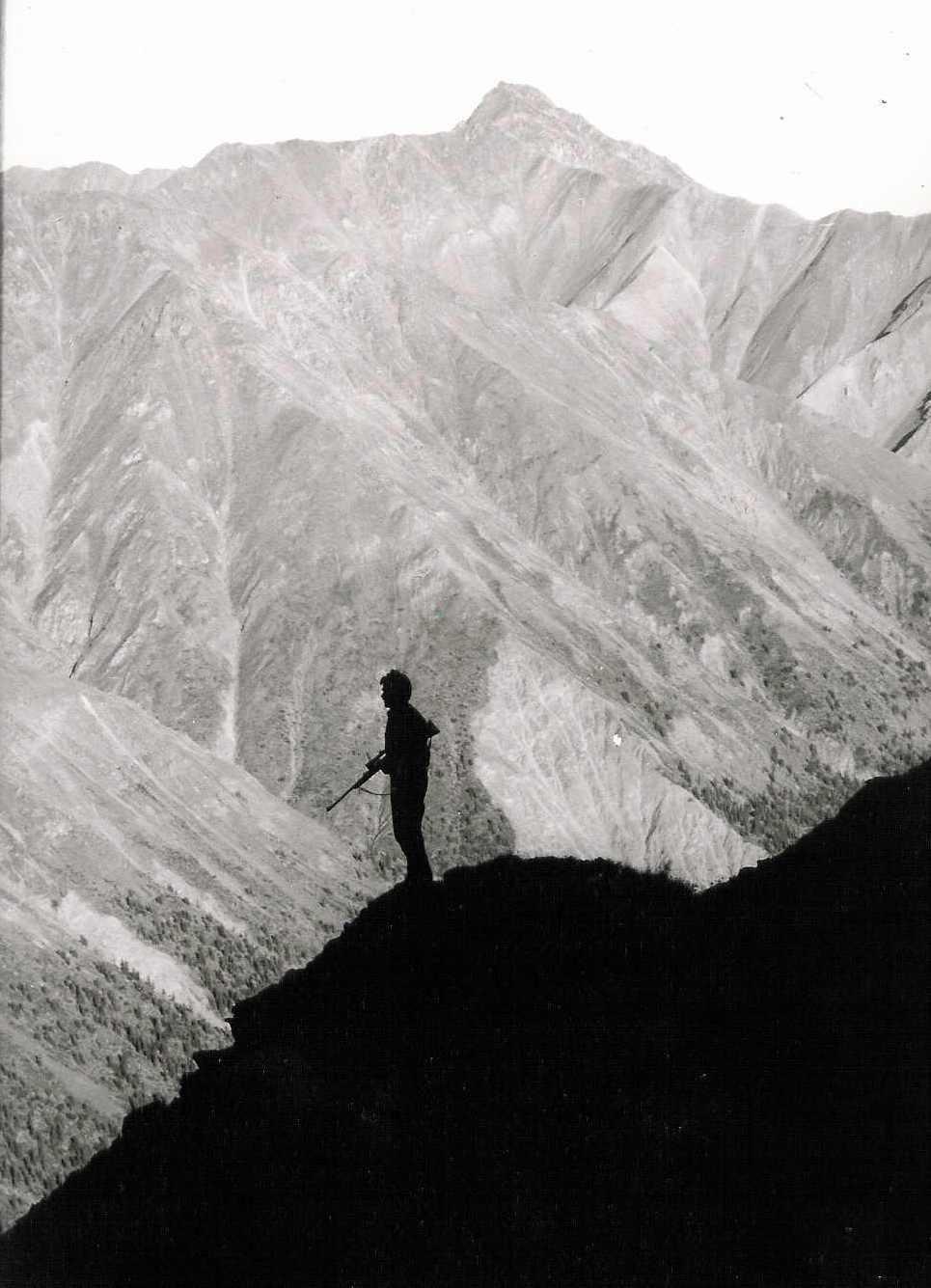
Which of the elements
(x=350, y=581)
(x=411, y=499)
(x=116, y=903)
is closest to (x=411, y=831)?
(x=116, y=903)

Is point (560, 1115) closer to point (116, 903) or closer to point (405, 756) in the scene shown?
point (405, 756)

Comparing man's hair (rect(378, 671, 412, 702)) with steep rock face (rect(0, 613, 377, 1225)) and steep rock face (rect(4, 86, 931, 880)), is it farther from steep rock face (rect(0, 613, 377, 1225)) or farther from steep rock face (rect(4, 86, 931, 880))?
steep rock face (rect(4, 86, 931, 880))

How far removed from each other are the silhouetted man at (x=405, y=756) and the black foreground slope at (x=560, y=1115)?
2.73 feet

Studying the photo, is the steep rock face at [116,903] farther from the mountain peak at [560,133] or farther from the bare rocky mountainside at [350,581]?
the mountain peak at [560,133]

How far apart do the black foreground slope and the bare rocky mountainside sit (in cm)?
1942

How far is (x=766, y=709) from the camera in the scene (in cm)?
8356

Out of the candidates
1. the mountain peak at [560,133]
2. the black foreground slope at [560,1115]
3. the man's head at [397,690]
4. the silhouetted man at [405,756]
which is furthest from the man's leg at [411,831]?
the mountain peak at [560,133]

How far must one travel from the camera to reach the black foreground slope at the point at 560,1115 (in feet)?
32.4

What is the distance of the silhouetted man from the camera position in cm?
1348

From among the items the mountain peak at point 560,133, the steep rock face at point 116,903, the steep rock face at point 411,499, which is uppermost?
the mountain peak at point 560,133

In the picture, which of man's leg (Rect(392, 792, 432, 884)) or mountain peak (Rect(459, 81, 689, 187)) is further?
mountain peak (Rect(459, 81, 689, 187))

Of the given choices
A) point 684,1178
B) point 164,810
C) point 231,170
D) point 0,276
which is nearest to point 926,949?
point 684,1178

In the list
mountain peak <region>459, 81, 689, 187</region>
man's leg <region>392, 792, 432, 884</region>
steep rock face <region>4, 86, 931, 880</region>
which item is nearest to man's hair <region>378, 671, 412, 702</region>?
man's leg <region>392, 792, 432, 884</region>

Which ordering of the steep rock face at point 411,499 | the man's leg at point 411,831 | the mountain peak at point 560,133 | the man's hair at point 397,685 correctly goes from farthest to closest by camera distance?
1. the mountain peak at point 560,133
2. the steep rock face at point 411,499
3. the man's leg at point 411,831
4. the man's hair at point 397,685
